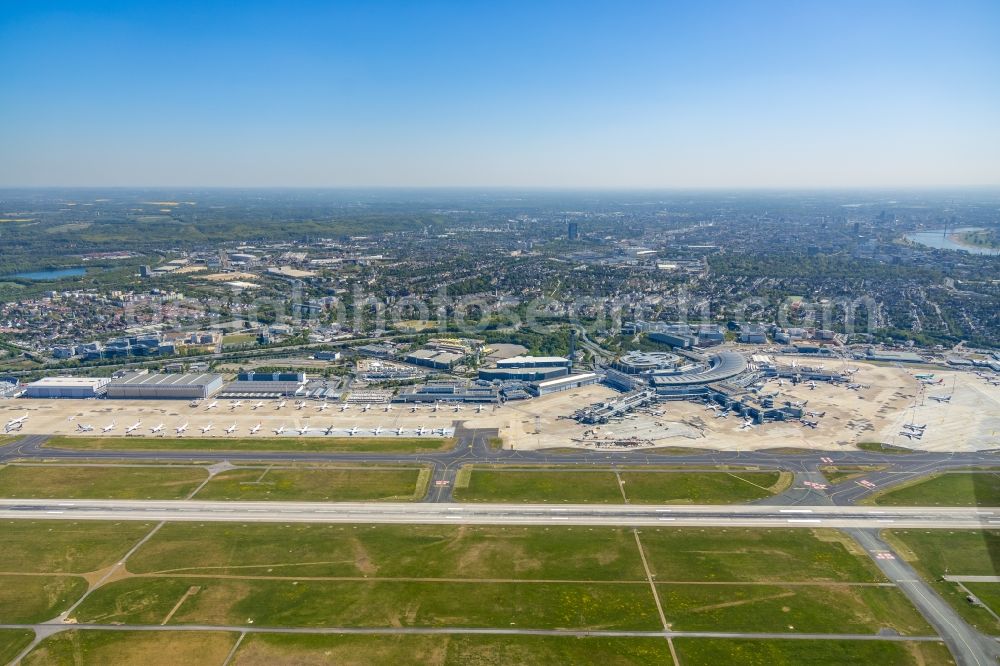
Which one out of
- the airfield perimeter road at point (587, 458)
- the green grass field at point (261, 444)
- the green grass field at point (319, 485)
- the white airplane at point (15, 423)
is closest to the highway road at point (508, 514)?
the green grass field at point (319, 485)

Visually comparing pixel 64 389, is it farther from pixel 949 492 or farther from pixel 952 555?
pixel 949 492

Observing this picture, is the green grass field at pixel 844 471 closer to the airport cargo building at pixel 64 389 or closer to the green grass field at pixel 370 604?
the green grass field at pixel 370 604

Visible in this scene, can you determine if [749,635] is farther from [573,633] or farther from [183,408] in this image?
[183,408]

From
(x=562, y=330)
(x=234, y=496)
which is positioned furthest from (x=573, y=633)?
(x=562, y=330)

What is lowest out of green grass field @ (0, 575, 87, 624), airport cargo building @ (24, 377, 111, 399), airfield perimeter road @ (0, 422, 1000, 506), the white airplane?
green grass field @ (0, 575, 87, 624)

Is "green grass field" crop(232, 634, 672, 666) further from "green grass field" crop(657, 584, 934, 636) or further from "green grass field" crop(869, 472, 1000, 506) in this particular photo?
"green grass field" crop(869, 472, 1000, 506)

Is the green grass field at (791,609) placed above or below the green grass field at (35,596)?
below

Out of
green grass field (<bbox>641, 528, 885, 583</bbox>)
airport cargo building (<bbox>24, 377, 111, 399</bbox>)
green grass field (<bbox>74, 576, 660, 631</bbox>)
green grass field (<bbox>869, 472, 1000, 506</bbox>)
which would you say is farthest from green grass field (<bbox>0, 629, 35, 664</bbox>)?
green grass field (<bbox>869, 472, 1000, 506</bbox>)
